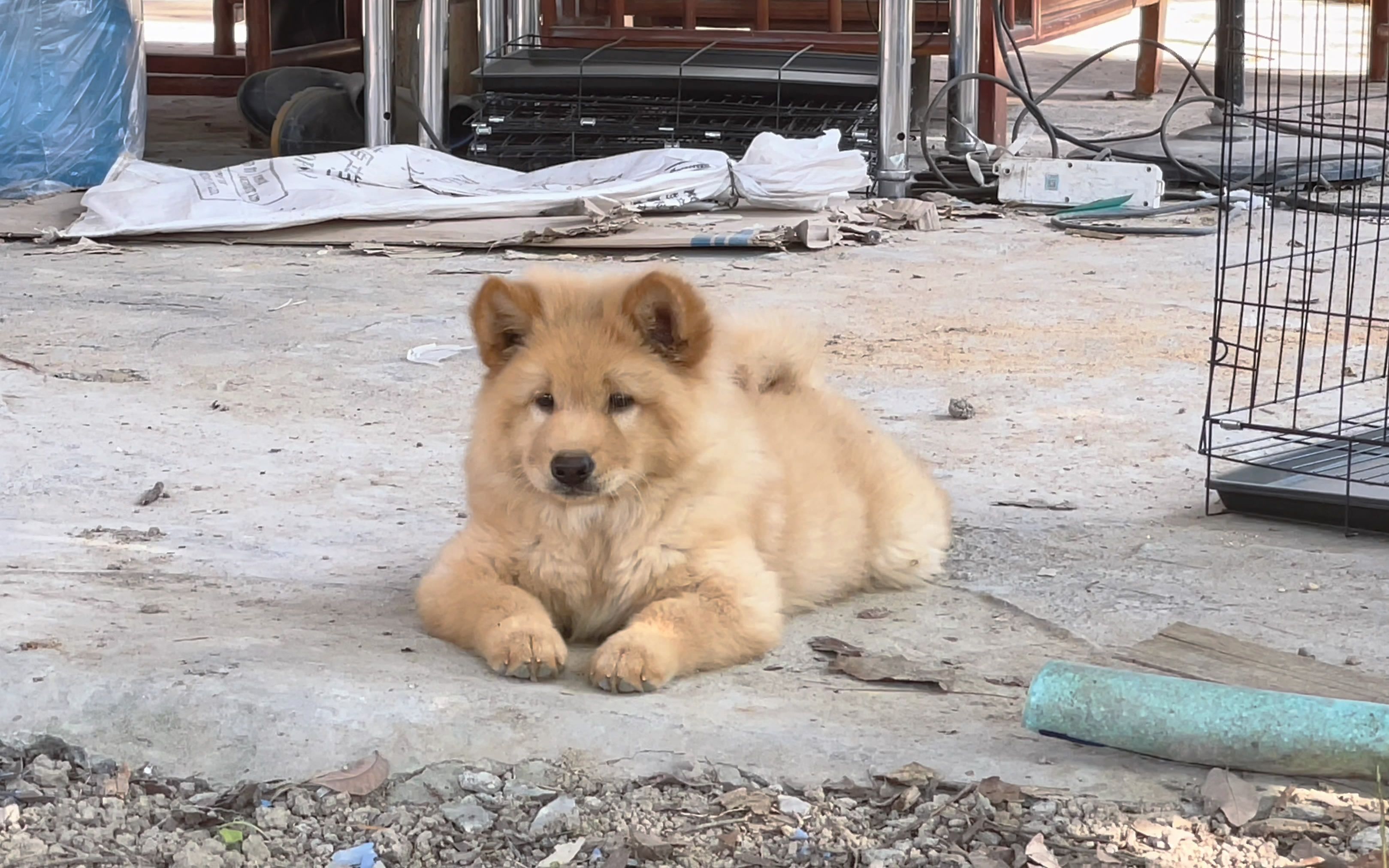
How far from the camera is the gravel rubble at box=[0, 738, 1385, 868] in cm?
272

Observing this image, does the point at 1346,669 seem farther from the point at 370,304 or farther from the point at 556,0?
the point at 556,0

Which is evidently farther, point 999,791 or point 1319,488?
point 1319,488

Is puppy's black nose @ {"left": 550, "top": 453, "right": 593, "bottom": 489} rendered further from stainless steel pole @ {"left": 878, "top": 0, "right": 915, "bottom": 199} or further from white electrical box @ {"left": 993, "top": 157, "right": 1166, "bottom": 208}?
white electrical box @ {"left": 993, "top": 157, "right": 1166, "bottom": 208}

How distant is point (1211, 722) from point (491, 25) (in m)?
8.92

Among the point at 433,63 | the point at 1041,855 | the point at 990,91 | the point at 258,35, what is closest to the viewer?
the point at 1041,855

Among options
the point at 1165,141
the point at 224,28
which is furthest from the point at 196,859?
the point at 224,28

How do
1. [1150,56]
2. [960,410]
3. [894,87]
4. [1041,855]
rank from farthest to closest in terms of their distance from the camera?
1. [1150,56]
2. [894,87]
3. [960,410]
4. [1041,855]

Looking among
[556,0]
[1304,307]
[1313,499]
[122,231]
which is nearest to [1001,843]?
[1313,499]

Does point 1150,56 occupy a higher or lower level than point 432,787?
higher

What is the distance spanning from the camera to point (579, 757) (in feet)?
9.84

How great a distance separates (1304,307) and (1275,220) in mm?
4922

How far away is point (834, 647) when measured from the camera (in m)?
3.58

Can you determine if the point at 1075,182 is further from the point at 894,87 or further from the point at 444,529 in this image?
the point at 444,529

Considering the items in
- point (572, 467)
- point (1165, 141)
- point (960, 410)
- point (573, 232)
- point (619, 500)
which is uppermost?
point (1165, 141)
